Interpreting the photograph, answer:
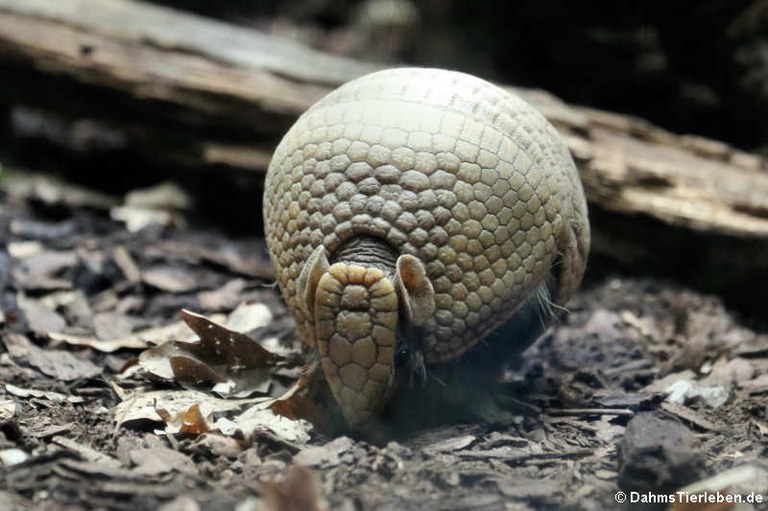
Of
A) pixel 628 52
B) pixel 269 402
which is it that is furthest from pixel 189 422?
pixel 628 52

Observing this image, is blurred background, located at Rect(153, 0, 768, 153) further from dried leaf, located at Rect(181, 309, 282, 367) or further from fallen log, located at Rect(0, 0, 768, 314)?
dried leaf, located at Rect(181, 309, 282, 367)

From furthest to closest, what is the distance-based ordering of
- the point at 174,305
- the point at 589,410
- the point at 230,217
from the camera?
the point at 230,217 < the point at 174,305 < the point at 589,410

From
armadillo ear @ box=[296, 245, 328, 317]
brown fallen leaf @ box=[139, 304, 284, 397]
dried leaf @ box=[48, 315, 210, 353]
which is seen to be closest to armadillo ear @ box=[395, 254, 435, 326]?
armadillo ear @ box=[296, 245, 328, 317]

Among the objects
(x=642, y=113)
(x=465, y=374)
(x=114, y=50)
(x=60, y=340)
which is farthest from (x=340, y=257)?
(x=642, y=113)

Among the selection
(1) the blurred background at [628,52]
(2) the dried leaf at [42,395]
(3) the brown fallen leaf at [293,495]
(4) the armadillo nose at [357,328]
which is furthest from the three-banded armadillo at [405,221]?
(1) the blurred background at [628,52]

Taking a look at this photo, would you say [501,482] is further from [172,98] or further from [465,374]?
[172,98]

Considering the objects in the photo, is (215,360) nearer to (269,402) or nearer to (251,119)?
(269,402)
